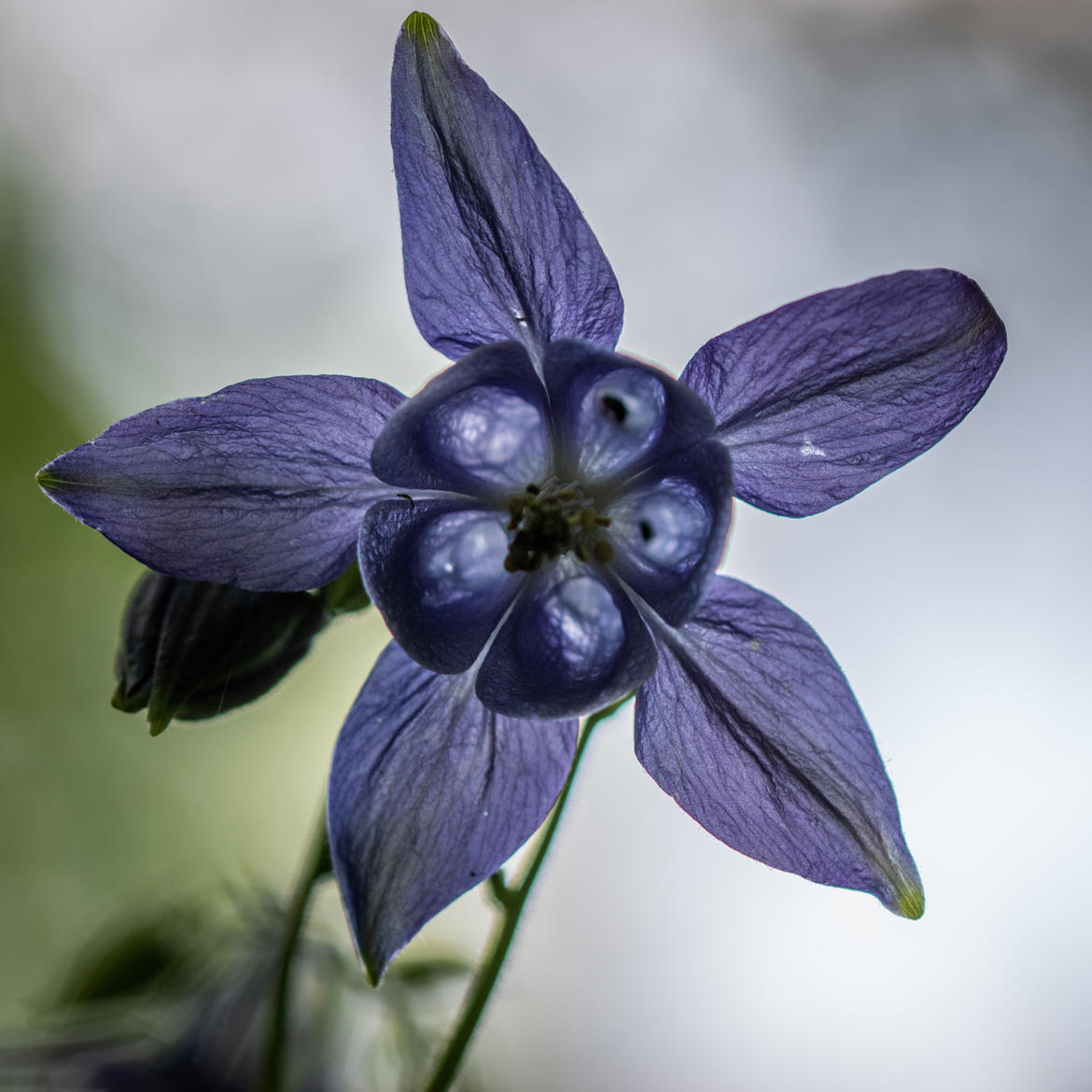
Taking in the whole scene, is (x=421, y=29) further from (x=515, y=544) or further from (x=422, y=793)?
(x=422, y=793)

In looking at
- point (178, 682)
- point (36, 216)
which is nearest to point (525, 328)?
point (178, 682)

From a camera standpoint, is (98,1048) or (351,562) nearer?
(351,562)

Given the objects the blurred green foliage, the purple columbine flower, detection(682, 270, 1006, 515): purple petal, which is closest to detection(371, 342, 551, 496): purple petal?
the purple columbine flower

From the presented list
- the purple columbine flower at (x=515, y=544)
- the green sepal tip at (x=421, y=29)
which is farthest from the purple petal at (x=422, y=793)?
the green sepal tip at (x=421, y=29)

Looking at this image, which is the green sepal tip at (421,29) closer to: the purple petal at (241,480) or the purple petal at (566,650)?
the purple petal at (241,480)

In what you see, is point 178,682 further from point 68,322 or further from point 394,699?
point 68,322

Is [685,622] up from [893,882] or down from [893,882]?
up
